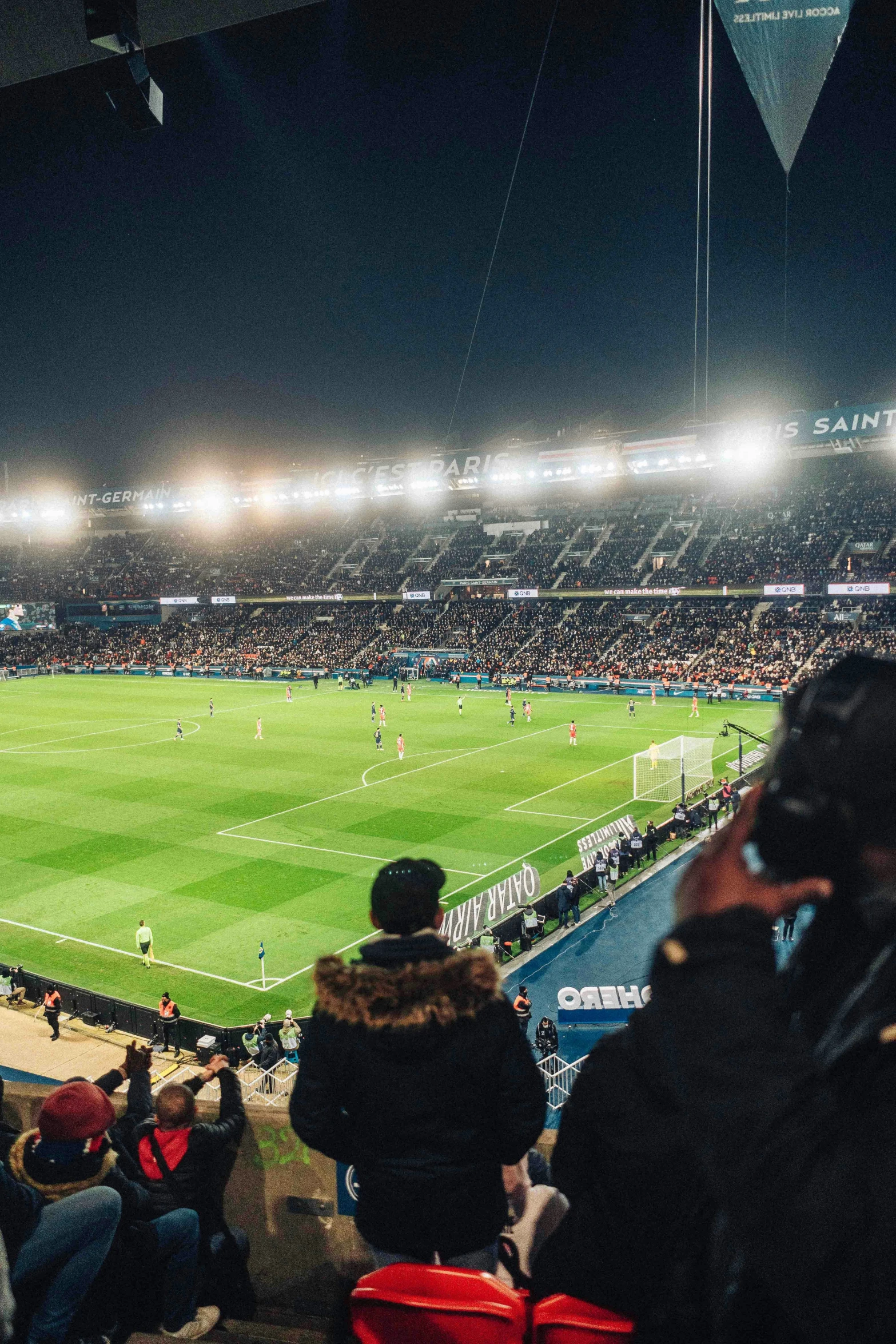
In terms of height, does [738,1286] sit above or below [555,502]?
below

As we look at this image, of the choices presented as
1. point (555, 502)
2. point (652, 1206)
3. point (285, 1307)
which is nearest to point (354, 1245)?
point (285, 1307)

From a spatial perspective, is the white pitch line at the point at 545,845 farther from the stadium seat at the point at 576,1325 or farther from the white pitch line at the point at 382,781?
the stadium seat at the point at 576,1325

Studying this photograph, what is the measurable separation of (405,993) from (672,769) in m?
30.0

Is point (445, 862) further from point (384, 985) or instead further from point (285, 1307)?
point (384, 985)

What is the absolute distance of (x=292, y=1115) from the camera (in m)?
2.99

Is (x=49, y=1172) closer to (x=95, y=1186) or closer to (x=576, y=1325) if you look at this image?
(x=95, y=1186)

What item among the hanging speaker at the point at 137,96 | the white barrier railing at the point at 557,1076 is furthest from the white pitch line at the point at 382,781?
the hanging speaker at the point at 137,96

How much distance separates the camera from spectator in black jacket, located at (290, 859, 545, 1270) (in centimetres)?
283

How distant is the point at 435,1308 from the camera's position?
206 cm

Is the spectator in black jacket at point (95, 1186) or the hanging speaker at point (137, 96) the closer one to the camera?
the spectator in black jacket at point (95, 1186)

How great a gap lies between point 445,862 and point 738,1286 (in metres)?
22.1

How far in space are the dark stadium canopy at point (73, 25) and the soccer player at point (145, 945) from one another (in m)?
15.0

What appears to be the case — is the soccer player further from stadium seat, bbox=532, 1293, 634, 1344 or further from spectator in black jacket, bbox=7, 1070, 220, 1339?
stadium seat, bbox=532, 1293, 634, 1344

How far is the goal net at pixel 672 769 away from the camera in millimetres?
29922
